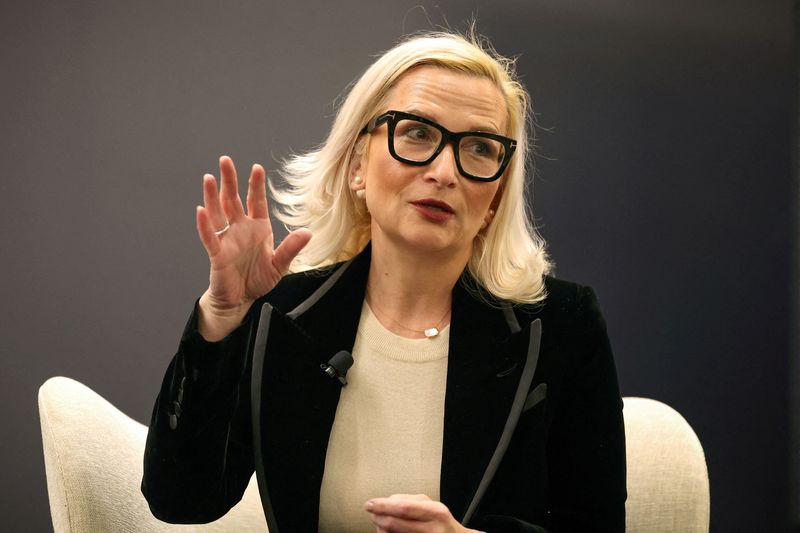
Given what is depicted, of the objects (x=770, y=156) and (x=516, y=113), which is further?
(x=770, y=156)

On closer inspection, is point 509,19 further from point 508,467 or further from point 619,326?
point 508,467

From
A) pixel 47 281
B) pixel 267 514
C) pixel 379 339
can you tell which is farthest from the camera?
pixel 47 281

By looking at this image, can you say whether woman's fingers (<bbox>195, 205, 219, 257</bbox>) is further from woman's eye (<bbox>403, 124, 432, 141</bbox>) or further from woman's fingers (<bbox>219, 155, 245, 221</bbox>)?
woman's eye (<bbox>403, 124, 432, 141</bbox>)

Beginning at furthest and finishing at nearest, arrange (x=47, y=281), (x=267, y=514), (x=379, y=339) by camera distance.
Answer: (x=47, y=281) < (x=379, y=339) < (x=267, y=514)

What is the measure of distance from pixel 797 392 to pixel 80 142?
2.17m

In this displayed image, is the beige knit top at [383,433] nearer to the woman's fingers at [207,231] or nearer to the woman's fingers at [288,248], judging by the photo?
the woman's fingers at [288,248]

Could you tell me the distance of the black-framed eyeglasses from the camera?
60.8 inches

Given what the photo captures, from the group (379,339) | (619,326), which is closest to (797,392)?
(619,326)

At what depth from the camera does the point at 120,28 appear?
245 centimetres

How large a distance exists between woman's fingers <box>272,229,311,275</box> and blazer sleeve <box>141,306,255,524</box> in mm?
105

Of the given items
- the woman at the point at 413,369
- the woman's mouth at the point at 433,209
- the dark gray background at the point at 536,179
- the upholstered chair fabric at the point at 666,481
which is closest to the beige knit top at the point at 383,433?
the woman at the point at 413,369

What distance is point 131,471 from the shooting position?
1.71 meters

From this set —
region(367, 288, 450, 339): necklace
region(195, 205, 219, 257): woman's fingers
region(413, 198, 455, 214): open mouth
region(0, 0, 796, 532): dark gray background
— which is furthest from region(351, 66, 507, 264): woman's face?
region(0, 0, 796, 532): dark gray background

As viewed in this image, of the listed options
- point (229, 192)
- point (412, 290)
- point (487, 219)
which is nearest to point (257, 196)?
point (229, 192)
